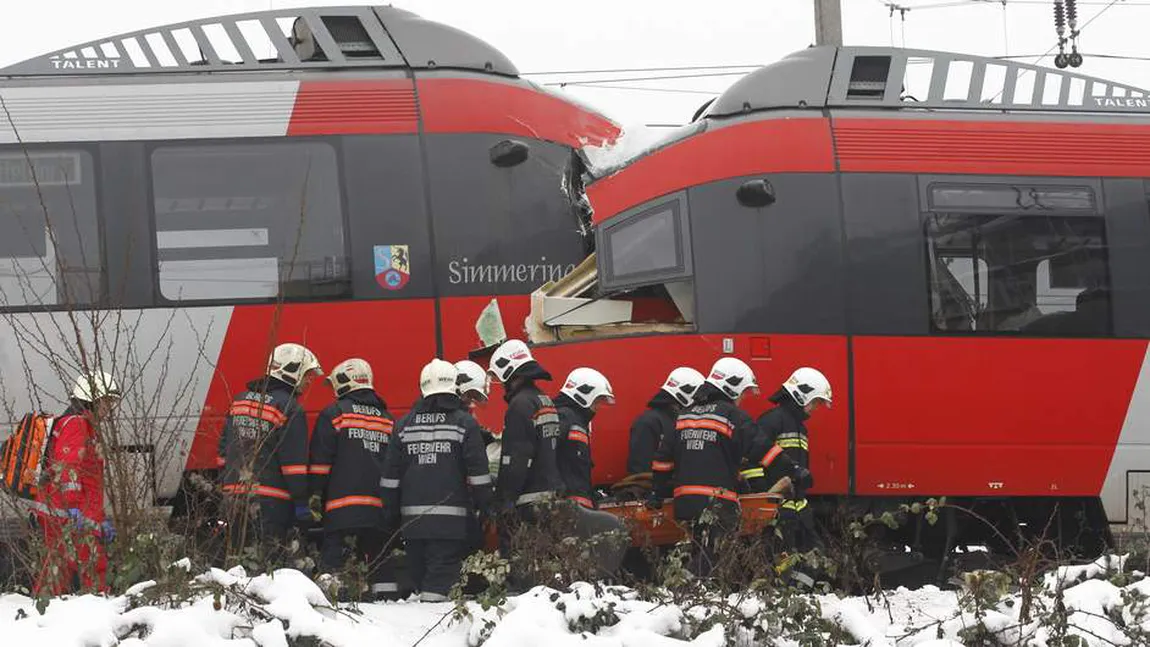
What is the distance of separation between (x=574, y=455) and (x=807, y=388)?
1.54 meters

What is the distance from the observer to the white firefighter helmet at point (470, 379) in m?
10.5

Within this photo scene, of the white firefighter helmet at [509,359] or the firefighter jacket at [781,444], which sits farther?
the firefighter jacket at [781,444]

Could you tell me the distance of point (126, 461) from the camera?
26.5ft

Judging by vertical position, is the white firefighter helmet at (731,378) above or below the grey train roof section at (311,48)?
below

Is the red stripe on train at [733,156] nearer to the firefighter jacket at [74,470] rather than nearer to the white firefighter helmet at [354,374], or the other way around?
the white firefighter helmet at [354,374]

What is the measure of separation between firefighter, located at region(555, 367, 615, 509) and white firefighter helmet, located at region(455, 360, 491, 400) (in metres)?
0.50

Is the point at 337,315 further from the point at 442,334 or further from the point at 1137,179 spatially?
the point at 1137,179

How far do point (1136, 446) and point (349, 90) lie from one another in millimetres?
5905

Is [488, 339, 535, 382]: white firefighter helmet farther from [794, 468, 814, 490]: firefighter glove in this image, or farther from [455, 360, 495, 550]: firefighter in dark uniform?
[794, 468, 814, 490]: firefighter glove

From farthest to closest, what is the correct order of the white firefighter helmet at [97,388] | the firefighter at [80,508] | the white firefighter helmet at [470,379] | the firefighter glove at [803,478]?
the firefighter glove at [803,478] → the white firefighter helmet at [470,379] → the firefighter at [80,508] → the white firefighter helmet at [97,388]

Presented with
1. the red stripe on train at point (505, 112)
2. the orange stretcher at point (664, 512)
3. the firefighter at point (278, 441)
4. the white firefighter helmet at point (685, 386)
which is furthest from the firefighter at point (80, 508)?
the red stripe on train at point (505, 112)

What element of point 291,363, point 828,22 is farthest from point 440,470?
point 828,22

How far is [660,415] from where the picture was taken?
436 inches

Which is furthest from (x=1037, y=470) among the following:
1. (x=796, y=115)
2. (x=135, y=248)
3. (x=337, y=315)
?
(x=135, y=248)
